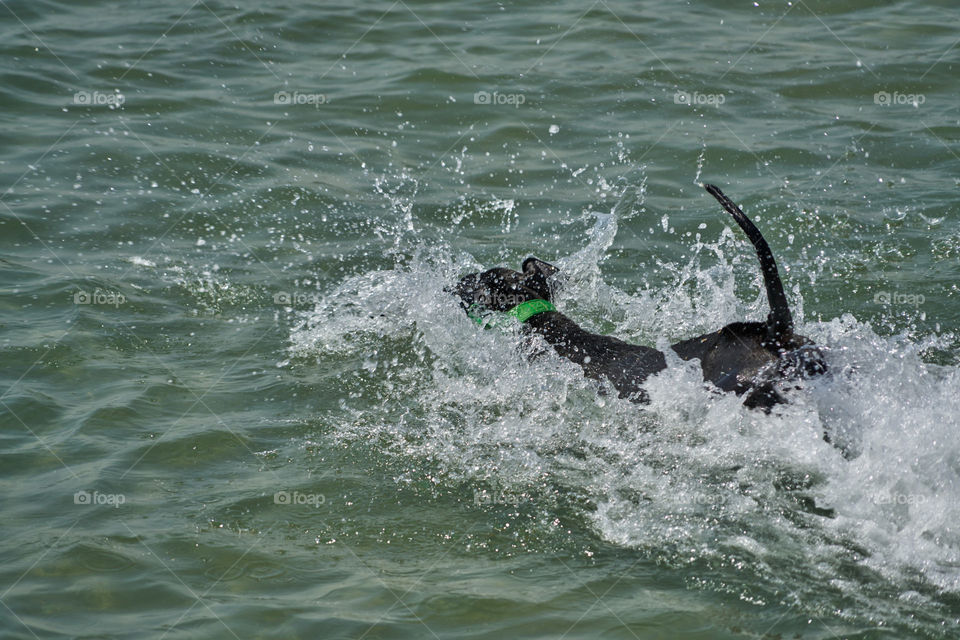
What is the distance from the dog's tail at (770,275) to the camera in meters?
4.12

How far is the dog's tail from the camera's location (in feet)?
13.5

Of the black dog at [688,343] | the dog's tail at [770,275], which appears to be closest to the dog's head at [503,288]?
the black dog at [688,343]

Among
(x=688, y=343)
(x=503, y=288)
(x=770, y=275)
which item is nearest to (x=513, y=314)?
(x=503, y=288)

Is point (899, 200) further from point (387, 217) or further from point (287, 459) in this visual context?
point (287, 459)

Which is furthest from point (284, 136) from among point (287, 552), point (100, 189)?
point (287, 552)

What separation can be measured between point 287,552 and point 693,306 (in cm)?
299

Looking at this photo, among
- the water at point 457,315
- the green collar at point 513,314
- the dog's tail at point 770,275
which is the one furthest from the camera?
the green collar at point 513,314

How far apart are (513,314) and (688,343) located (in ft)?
3.00

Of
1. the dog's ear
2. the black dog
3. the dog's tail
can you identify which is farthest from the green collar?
the dog's tail

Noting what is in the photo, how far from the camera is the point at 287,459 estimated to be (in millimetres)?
4844

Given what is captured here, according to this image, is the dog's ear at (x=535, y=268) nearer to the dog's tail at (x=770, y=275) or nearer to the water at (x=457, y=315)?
the water at (x=457, y=315)

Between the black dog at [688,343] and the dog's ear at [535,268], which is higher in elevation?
the dog's ear at [535,268]

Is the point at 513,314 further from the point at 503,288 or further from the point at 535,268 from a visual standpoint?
the point at 535,268

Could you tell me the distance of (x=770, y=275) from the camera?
13.7 ft
